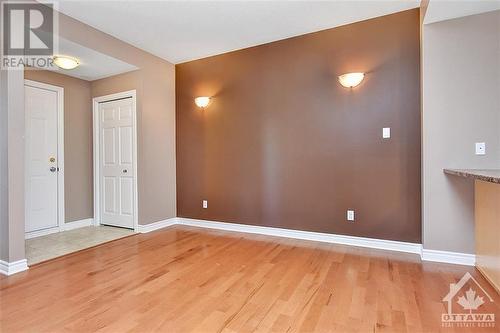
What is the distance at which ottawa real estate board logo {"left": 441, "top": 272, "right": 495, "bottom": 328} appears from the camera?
5.48 feet

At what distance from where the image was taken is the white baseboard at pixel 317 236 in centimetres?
293

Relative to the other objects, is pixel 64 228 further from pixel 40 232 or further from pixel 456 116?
pixel 456 116

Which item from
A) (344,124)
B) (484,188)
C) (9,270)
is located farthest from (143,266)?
(484,188)

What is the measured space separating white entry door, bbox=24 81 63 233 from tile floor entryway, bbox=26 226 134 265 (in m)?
0.32

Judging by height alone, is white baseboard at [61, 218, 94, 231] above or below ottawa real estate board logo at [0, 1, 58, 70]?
below

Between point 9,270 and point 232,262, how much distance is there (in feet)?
6.85

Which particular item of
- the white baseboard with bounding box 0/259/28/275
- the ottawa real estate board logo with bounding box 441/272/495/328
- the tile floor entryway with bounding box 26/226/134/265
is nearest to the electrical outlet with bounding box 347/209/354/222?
the ottawa real estate board logo with bounding box 441/272/495/328

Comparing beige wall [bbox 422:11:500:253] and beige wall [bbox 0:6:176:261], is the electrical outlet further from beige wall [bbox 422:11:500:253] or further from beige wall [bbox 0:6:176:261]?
beige wall [bbox 0:6:176:261]

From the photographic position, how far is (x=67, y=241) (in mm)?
3408

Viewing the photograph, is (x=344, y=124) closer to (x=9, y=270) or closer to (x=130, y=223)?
(x=130, y=223)

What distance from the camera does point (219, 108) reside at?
3984mm

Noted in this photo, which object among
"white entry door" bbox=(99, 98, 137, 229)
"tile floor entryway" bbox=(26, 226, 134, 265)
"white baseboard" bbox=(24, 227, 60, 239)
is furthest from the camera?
"white entry door" bbox=(99, 98, 137, 229)

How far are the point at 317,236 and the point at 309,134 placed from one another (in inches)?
52.5

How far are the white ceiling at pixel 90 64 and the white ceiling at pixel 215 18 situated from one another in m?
0.31
